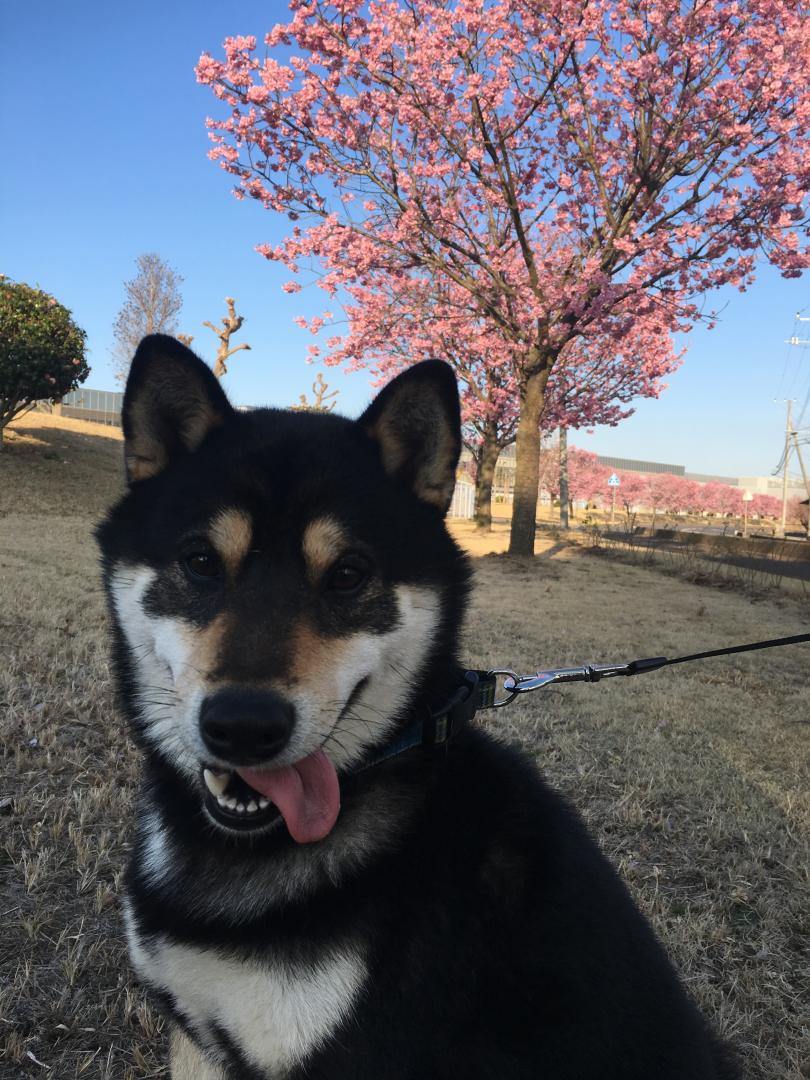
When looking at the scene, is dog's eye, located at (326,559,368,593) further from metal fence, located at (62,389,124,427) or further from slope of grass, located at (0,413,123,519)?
metal fence, located at (62,389,124,427)

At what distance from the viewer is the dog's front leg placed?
181 cm

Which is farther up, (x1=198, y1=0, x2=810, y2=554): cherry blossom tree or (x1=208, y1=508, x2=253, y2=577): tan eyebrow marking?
(x1=198, y1=0, x2=810, y2=554): cherry blossom tree

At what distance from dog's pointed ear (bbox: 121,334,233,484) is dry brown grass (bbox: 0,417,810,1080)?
5.62ft

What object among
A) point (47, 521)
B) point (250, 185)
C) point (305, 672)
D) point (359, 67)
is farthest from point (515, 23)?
point (305, 672)

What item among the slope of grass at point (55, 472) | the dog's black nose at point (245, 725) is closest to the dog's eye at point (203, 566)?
the dog's black nose at point (245, 725)

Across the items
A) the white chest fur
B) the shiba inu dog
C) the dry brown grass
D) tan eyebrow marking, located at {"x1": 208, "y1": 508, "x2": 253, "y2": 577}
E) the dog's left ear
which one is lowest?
the dry brown grass

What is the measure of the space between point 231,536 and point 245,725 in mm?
562

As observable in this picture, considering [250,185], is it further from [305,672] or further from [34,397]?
[305,672]

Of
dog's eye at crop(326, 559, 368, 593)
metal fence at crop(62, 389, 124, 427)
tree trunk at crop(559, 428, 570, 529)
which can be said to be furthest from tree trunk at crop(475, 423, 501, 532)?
metal fence at crop(62, 389, 124, 427)

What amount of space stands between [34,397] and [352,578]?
20.6 metres

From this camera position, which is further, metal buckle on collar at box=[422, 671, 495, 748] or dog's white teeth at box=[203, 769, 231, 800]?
metal buckle on collar at box=[422, 671, 495, 748]

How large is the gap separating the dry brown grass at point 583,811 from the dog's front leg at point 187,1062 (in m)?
0.18

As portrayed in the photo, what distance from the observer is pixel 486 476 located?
87.1 feet

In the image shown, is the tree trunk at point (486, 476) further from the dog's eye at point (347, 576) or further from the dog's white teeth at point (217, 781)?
the dog's white teeth at point (217, 781)
